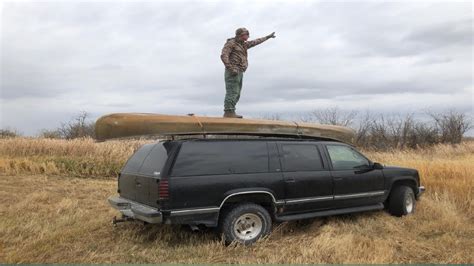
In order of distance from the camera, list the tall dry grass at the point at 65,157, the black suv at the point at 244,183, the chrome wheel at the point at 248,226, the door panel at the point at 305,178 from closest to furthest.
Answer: the black suv at the point at 244,183, the chrome wheel at the point at 248,226, the door panel at the point at 305,178, the tall dry grass at the point at 65,157

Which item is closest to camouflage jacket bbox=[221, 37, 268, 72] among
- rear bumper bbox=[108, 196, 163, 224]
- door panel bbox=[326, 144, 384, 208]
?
door panel bbox=[326, 144, 384, 208]

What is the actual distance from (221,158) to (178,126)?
2.69ft

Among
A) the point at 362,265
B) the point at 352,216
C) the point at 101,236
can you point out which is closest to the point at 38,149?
the point at 101,236

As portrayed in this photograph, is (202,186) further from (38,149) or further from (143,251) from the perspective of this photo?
(38,149)

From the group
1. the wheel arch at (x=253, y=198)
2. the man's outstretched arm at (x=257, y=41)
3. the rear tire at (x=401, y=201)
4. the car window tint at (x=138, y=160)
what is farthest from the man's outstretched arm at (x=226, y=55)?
the rear tire at (x=401, y=201)

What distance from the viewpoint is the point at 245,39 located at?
857cm

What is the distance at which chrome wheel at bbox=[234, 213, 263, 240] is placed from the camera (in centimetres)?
644

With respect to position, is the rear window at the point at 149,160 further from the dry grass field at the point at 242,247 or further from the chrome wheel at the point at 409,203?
the chrome wheel at the point at 409,203

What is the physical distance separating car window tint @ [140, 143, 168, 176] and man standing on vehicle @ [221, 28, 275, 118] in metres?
2.11

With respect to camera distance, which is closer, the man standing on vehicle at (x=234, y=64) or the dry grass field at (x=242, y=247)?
the dry grass field at (x=242, y=247)

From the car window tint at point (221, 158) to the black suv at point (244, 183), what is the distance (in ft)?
0.05

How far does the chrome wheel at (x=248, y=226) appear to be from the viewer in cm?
644

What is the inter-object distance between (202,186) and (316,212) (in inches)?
84.0

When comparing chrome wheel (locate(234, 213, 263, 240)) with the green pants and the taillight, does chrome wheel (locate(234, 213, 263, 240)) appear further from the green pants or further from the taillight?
the green pants
